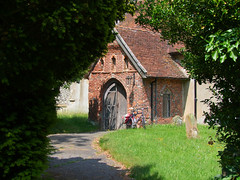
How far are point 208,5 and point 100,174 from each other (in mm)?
5001

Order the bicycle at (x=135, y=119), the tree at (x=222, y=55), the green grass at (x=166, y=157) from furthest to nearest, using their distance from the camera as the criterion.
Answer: the bicycle at (x=135, y=119)
the green grass at (x=166, y=157)
the tree at (x=222, y=55)

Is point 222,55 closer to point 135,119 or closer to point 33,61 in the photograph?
point 33,61

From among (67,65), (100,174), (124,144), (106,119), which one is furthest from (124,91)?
(67,65)

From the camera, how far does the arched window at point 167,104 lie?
18.5 m

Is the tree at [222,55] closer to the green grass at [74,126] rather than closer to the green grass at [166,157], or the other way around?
the green grass at [166,157]

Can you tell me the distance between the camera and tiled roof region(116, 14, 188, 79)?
17.8 meters

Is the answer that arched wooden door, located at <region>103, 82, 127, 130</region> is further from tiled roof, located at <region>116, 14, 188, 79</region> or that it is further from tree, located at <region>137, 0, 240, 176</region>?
tree, located at <region>137, 0, 240, 176</region>

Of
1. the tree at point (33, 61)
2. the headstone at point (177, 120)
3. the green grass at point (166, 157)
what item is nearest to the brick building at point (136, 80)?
the headstone at point (177, 120)

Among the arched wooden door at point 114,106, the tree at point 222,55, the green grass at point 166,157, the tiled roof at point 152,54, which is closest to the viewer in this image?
the tree at point 222,55

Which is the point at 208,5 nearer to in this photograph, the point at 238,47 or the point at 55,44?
the point at 238,47

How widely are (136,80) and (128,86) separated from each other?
0.77 m

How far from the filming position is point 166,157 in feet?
28.1

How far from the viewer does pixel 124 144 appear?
1052cm

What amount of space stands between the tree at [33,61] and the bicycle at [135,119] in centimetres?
1180
